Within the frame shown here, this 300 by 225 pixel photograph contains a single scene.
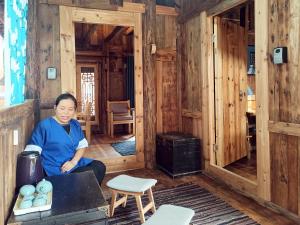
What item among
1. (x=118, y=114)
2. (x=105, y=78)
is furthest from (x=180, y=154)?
(x=105, y=78)

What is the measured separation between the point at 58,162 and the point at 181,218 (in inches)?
48.8

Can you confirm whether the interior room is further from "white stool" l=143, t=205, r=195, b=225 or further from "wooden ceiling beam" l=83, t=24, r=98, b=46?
"wooden ceiling beam" l=83, t=24, r=98, b=46

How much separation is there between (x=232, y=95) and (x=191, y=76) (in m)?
0.65

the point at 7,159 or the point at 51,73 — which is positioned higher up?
the point at 51,73

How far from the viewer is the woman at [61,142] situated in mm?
2156

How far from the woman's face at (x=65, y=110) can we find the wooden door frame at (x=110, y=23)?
1.18 meters

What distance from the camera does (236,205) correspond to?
256 centimetres

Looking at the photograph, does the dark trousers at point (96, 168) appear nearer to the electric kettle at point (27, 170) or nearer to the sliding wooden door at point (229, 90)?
the electric kettle at point (27, 170)

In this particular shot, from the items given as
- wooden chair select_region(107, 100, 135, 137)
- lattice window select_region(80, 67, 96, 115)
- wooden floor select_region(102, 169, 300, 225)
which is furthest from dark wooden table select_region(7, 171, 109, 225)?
lattice window select_region(80, 67, 96, 115)

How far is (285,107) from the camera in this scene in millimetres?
2273

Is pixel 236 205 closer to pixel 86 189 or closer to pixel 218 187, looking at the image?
pixel 218 187

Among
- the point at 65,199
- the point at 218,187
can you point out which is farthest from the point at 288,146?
Answer: the point at 65,199

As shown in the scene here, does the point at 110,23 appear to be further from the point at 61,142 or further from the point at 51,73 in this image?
the point at 61,142

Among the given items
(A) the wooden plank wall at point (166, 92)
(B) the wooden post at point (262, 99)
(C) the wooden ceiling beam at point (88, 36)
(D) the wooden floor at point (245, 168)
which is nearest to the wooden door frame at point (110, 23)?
(A) the wooden plank wall at point (166, 92)
